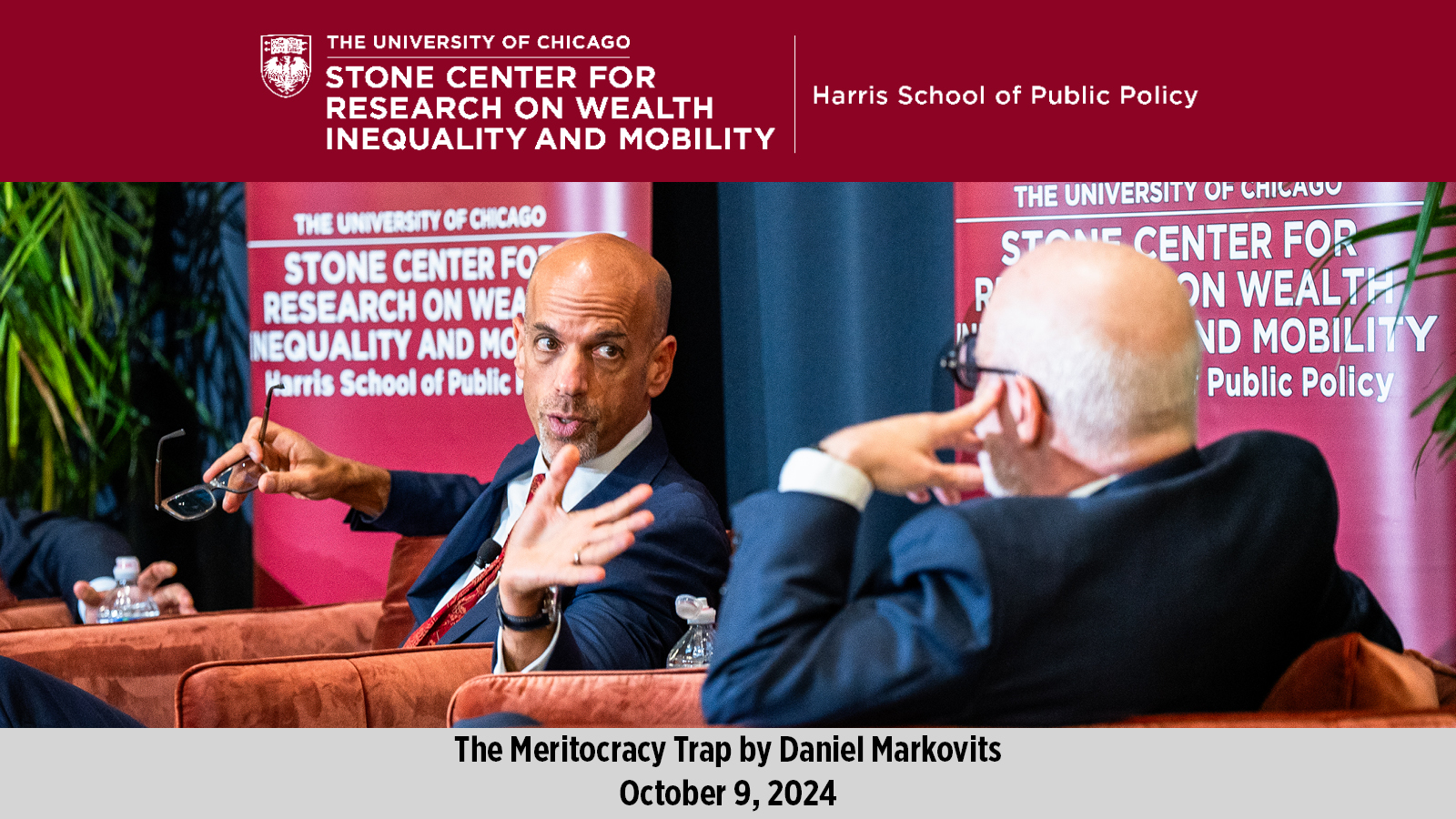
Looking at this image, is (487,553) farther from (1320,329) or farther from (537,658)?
(1320,329)

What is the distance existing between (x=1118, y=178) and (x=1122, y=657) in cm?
202

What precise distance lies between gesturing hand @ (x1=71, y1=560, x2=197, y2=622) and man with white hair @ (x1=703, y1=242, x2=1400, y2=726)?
2157 millimetres

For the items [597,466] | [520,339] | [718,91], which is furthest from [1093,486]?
[718,91]

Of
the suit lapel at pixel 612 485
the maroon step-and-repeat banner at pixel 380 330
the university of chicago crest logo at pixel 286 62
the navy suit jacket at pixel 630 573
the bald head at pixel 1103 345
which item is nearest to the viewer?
the bald head at pixel 1103 345

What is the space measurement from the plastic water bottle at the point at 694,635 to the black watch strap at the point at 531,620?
0.95 feet

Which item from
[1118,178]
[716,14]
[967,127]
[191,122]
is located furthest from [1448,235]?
[191,122]

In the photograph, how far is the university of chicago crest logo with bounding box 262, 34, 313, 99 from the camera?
313 cm

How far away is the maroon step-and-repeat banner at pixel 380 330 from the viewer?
11.1ft

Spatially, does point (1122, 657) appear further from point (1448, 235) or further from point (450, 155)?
point (450, 155)

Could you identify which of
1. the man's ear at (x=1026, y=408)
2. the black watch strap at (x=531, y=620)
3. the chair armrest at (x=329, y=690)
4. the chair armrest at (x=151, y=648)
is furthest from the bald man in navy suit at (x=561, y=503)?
the man's ear at (x=1026, y=408)

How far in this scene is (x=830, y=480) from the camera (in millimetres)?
1225

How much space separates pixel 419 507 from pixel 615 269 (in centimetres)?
79

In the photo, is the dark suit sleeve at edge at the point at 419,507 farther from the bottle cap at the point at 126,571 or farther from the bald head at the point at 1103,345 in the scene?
the bald head at the point at 1103,345
